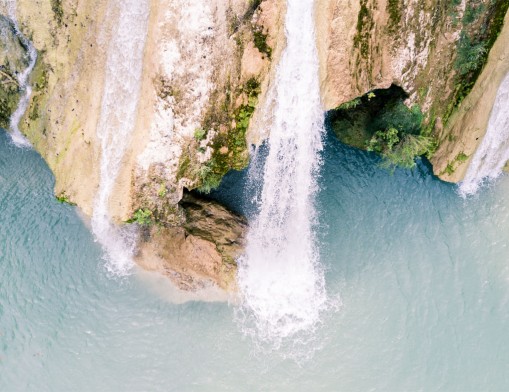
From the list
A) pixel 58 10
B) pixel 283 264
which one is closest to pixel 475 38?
pixel 283 264

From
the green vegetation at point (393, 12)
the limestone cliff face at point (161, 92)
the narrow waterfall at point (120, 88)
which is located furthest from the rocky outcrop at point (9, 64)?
the green vegetation at point (393, 12)

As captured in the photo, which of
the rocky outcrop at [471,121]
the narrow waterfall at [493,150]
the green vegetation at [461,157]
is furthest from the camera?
the green vegetation at [461,157]

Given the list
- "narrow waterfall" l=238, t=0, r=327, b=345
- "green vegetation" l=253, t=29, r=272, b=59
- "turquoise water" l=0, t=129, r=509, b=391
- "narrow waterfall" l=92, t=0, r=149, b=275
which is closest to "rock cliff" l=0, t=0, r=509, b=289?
"green vegetation" l=253, t=29, r=272, b=59

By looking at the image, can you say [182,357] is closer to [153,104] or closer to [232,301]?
[232,301]

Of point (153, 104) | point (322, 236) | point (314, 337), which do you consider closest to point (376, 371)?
point (314, 337)

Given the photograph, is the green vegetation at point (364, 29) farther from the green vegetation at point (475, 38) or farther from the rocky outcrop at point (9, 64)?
the rocky outcrop at point (9, 64)

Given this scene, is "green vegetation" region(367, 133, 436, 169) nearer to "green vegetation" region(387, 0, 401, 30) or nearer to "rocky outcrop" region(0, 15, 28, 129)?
"green vegetation" region(387, 0, 401, 30)

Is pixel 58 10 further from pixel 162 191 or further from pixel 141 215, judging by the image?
pixel 141 215
